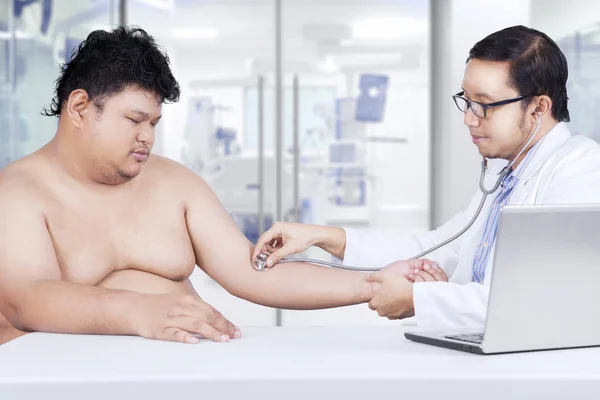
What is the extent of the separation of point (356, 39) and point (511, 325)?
3709 mm

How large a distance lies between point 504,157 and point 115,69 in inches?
32.8

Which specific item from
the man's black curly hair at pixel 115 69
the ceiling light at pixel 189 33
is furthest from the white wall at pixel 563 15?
the man's black curly hair at pixel 115 69

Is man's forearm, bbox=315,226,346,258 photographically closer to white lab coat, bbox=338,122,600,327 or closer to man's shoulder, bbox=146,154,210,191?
white lab coat, bbox=338,122,600,327

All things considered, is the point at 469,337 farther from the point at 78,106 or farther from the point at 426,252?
the point at 78,106

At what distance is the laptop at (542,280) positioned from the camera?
108cm

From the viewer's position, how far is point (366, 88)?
4.69 m

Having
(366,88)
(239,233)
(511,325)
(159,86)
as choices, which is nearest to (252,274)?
(239,233)

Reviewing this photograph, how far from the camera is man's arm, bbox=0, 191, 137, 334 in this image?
1.38 meters

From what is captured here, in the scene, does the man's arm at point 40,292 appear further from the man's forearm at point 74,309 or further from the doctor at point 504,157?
the doctor at point 504,157

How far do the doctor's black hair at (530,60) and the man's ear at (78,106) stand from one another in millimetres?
814

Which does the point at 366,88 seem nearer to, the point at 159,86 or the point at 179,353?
the point at 159,86

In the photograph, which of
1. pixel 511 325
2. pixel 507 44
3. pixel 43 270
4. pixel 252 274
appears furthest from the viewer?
pixel 252 274

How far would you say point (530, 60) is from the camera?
1.72 metres

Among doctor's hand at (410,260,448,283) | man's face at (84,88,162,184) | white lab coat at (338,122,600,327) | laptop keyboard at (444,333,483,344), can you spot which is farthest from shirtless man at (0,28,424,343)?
laptop keyboard at (444,333,483,344)
